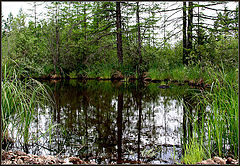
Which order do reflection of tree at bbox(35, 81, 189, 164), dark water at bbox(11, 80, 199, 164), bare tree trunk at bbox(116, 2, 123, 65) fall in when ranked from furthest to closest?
bare tree trunk at bbox(116, 2, 123, 65) < reflection of tree at bbox(35, 81, 189, 164) < dark water at bbox(11, 80, 199, 164)

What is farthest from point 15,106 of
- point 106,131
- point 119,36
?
point 119,36

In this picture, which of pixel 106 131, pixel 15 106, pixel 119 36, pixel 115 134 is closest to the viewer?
pixel 15 106

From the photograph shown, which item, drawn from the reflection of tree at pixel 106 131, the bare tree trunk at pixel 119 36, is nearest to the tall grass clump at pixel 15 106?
the reflection of tree at pixel 106 131

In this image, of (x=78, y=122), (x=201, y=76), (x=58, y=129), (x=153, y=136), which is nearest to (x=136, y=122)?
(x=153, y=136)

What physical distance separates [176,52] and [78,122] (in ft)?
36.0

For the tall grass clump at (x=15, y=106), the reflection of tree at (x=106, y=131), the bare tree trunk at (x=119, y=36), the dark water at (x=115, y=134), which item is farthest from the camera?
the bare tree trunk at (x=119, y=36)

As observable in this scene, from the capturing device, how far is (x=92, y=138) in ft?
9.50

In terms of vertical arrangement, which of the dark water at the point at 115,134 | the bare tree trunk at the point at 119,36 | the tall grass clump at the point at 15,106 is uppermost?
the bare tree trunk at the point at 119,36

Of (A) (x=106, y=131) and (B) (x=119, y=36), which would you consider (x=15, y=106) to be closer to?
(A) (x=106, y=131)

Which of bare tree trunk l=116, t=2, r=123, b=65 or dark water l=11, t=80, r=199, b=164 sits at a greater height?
bare tree trunk l=116, t=2, r=123, b=65

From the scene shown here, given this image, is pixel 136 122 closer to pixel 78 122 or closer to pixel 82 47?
pixel 78 122

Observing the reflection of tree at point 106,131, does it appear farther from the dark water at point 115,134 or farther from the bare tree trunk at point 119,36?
the bare tree trunk at point 119,36

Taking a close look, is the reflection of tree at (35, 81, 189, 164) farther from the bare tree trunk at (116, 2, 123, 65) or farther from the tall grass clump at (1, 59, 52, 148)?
the bare tree trunk at (116, 2, 123, 65)

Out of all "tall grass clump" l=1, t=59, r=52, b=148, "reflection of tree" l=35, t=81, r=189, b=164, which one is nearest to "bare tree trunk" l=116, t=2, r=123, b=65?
"reflection of tree" l=35, t=81, r=189, b=164
